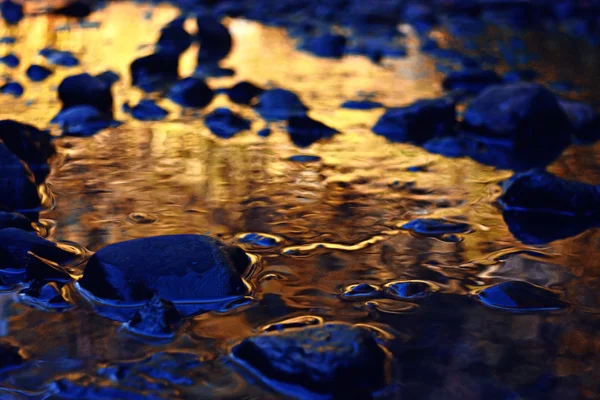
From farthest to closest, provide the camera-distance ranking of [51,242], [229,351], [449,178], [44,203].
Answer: [449,178]
[44,203]
[51,242]
[229,351]

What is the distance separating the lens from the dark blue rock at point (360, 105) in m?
3.59

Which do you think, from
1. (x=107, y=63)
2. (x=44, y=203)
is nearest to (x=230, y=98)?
(x=107, y=63)

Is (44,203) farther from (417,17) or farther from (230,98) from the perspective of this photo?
(417,17)

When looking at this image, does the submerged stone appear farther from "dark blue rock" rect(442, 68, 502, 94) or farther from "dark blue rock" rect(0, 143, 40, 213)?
"dark blue rock" rect(442, 68, 502, 94)

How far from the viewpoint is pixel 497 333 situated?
1.40 metres

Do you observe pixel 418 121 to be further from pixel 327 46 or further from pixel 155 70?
pixel 327 46

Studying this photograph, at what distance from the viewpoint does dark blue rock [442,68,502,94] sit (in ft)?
14.2

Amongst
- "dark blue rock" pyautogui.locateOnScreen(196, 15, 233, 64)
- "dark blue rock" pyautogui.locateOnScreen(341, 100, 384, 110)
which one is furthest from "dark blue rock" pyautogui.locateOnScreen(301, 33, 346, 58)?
"dark blue rock" pyautogui.locateOnScreen(341, 100, 384, 110)

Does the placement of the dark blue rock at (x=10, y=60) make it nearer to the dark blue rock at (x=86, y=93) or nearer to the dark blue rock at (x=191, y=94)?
the dark blue rock at (x=86, y=93)

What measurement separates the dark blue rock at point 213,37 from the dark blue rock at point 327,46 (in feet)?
2.14

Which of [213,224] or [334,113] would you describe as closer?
[213,224]

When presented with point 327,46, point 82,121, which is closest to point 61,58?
point 82,121

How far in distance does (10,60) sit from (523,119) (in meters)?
3.41

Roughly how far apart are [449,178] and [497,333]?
1113 millimetres
